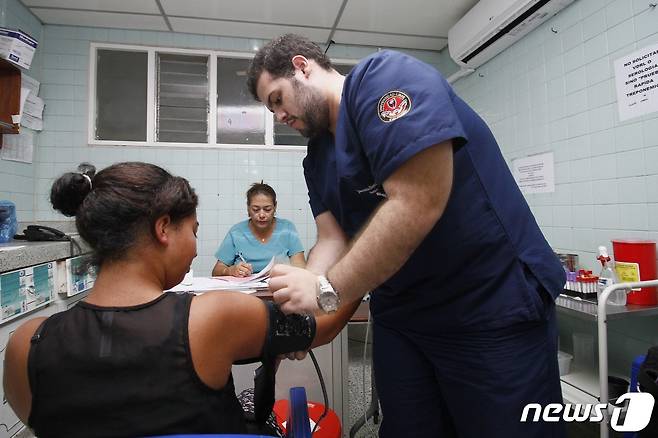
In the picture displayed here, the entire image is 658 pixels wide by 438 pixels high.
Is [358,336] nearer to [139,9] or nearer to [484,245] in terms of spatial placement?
[484,245]

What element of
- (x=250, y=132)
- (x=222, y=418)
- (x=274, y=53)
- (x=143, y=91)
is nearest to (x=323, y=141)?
(x=274, y=53)

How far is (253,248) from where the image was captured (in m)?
2.63

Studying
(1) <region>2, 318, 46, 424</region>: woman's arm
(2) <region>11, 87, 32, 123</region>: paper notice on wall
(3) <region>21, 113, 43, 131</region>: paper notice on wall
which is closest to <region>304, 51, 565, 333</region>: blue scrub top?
(1) <region>2, 318, 46, 424</region>: woman's arm

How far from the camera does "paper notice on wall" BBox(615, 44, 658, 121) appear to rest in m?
1.70

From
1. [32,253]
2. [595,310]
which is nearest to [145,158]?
[32,253]

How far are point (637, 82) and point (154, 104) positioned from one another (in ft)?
10.8

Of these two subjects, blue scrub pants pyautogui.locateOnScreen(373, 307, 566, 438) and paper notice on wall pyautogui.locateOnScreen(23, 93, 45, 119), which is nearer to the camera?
blue scrub pants pyautogui.locateOnScreen(373, 307, 566, 438)

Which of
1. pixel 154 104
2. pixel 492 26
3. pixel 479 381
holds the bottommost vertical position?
pixel 479 381

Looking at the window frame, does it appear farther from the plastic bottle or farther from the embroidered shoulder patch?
the embroidered shoulder patch

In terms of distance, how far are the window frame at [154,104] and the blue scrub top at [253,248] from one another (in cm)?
97

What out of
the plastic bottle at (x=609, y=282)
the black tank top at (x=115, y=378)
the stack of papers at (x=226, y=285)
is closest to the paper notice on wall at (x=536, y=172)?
the plastic bottle at (x=609, y=282)

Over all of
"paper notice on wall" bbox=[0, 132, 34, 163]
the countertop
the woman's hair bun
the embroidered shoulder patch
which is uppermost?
"paper notice on wall" bbox=[0, 132, 34, 163]

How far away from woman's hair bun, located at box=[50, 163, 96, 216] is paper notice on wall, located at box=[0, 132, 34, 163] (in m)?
2.49

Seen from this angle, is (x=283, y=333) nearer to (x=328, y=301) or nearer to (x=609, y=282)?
(x=328, y=301)
